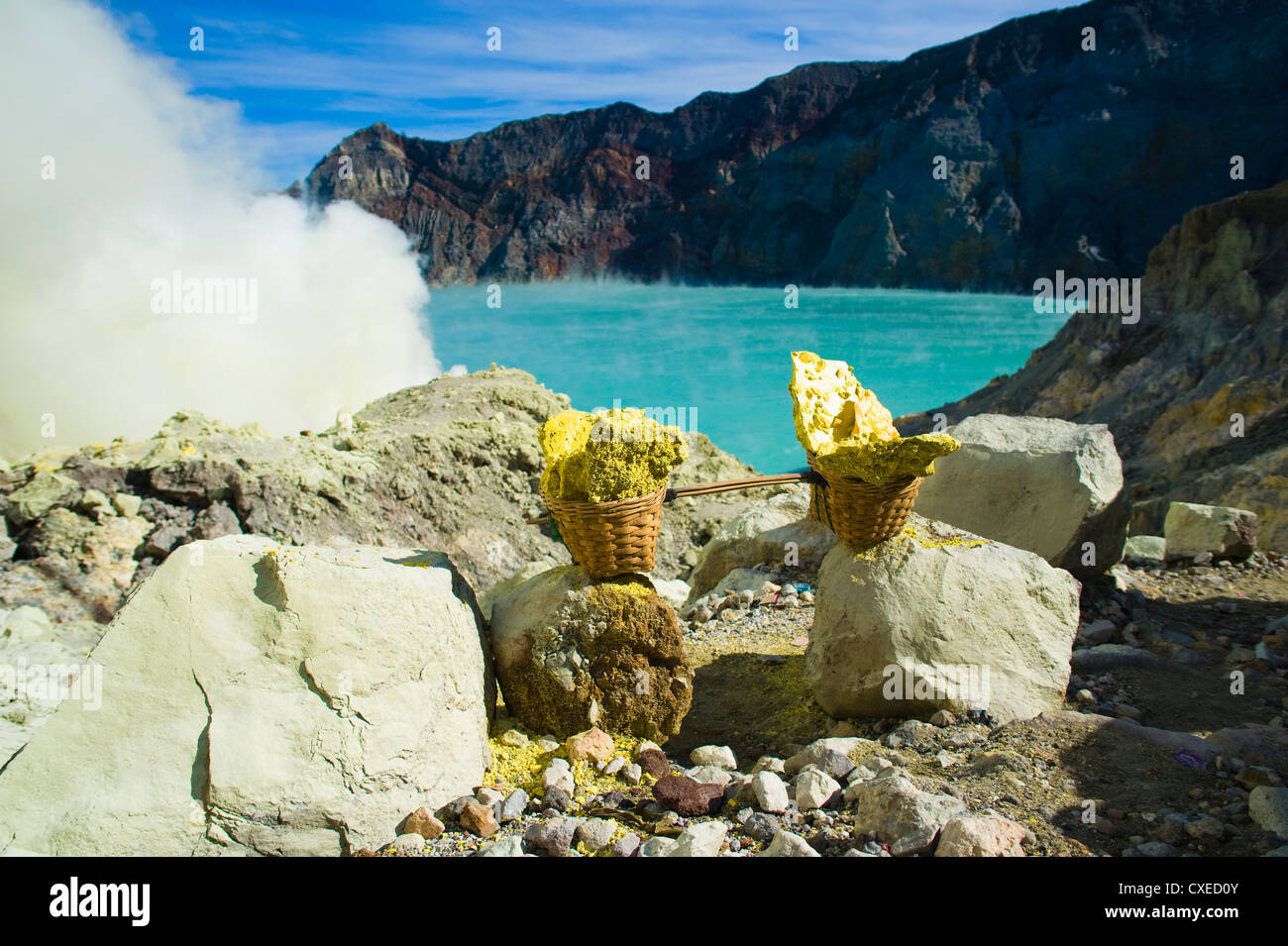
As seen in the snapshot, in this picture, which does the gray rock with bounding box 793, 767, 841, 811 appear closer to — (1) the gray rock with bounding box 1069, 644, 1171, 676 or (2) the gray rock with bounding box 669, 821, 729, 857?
(2) the gray rock with bounding box 669, 821, 729, 857

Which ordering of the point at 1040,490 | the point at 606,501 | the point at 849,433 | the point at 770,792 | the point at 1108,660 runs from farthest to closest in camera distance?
the point at 1040,490
the point at 1108,660
the point at 849,433
the point at 606,501
the point at 770,792

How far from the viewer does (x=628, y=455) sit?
2.80 meters

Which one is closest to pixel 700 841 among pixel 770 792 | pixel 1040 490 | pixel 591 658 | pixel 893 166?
pixel 770 792

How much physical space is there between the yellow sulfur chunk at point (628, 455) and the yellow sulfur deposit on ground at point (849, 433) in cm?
54

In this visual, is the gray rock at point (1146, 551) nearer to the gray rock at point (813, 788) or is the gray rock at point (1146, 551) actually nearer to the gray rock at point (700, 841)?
the gray rock at point (813, 788)

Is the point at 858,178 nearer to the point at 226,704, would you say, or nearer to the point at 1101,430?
the point at 1101,430

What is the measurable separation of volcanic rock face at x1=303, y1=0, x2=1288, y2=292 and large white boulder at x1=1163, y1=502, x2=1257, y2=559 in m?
34.4

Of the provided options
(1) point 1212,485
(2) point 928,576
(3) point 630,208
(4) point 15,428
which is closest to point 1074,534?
(2) point 928,576

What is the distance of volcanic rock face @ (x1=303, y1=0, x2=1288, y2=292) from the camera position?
36.0m

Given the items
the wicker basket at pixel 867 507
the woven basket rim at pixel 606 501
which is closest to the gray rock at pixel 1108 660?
the wicker basket at pixel 867 507

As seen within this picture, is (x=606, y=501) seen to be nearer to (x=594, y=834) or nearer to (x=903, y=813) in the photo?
(x=594, y=834)

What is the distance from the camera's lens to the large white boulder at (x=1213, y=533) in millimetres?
5105

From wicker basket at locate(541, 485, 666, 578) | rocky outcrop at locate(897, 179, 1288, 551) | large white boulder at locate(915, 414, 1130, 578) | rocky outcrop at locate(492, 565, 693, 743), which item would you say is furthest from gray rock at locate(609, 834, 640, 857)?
rocky outcrop at locate(897, 179, 1288, 551)

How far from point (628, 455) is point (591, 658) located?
0.70 meters
